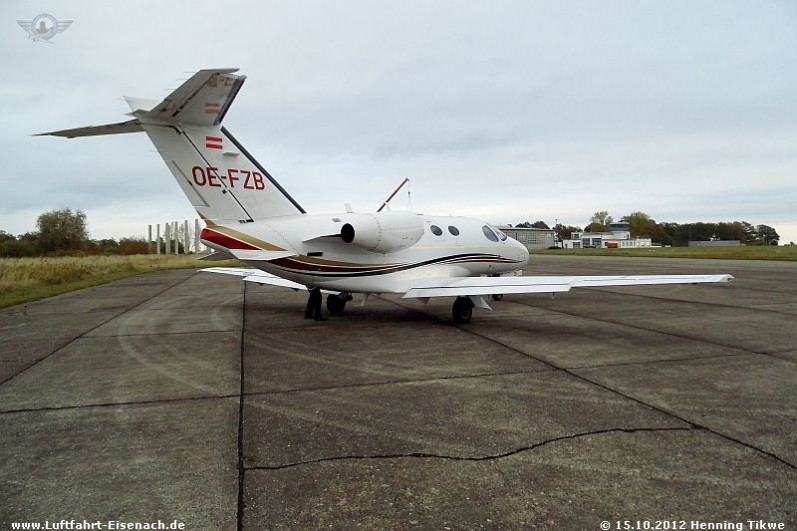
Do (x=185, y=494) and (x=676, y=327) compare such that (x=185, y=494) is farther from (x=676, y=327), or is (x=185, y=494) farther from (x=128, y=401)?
(x=676, y=327)

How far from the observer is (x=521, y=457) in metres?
3.96

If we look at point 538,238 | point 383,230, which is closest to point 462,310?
point 383,230

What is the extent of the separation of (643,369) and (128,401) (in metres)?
6.62

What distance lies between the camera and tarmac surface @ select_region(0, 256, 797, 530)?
10.7ft

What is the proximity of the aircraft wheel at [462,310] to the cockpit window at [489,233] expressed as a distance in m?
3.59

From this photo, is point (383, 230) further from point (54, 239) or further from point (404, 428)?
point (54, 239)

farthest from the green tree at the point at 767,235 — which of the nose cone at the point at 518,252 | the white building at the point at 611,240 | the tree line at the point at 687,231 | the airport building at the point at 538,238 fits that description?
the nose cone at the point at 518,252

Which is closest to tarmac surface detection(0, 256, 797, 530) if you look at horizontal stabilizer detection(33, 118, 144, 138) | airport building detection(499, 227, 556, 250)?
horizontal stabilizer detection(33, 118, 144, 138)

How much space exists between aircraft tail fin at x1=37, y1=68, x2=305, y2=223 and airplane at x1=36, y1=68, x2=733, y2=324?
0.7 inches

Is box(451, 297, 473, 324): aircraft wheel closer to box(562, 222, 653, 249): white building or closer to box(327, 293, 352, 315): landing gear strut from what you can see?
box(327, 293, 352, 315): landing gear strut

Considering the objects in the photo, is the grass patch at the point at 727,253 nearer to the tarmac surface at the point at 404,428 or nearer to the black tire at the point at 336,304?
the tarmac surface at the point at 404,428

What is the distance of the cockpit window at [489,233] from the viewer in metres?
14.0

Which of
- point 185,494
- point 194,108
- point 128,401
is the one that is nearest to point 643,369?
point 185,494

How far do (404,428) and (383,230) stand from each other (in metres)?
6.44
